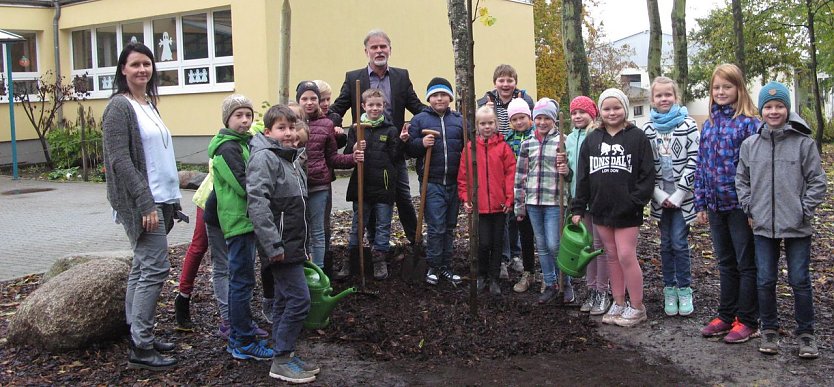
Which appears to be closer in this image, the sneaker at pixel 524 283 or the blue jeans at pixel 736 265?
the blue jeans at pixel 736 265

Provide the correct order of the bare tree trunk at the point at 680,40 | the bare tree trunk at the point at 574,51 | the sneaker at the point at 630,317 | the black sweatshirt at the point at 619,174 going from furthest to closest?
the bare tree trunk at the point at 680,40
the bare tree trunk at the point at 574,51
the sneaker at the point at 630,317
the black sweatshirt at the point at 619,174

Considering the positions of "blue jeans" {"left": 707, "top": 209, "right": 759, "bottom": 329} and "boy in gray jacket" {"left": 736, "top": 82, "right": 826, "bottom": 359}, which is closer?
"boy in gray jacket" {"left": 736, "top": 82, "right": 826, "bottom": 359}

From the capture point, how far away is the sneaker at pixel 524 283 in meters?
6.77

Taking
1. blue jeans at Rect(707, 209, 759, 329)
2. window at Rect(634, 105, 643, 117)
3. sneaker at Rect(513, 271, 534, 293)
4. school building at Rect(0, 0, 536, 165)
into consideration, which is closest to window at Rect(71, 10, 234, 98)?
school building at Rect(0, 0, 536, 165)

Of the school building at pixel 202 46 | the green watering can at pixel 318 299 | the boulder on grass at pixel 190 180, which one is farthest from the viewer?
the school building at pixel 202 46

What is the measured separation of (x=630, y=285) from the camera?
5.83 meters

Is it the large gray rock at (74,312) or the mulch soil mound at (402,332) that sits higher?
the large gray rock at (74,312)

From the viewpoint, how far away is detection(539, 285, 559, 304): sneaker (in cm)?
634

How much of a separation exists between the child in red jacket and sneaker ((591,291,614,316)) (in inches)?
32.9

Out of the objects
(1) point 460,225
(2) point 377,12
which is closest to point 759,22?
(2) point 377,12

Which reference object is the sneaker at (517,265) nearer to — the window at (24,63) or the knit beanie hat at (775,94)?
the knit beanie hat at (775,94)

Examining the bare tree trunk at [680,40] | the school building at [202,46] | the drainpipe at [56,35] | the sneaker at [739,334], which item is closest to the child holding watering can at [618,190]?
the sneaker at [739,334]

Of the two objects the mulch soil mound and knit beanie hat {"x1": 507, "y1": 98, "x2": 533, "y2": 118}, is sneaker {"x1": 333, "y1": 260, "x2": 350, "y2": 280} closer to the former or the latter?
the mulch soil mound

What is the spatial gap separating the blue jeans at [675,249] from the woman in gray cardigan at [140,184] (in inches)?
140
